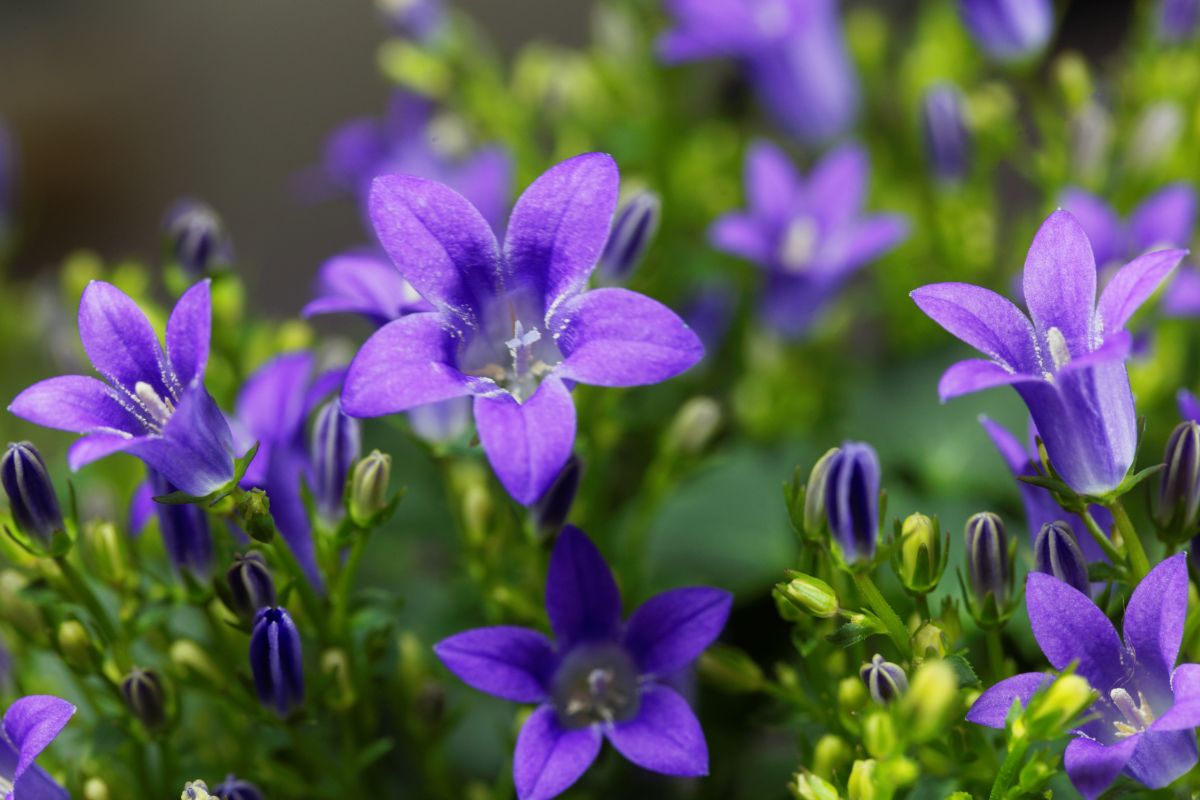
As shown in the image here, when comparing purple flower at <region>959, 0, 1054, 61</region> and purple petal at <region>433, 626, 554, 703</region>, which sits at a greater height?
purple flower at <region>959, 0, 1054, 61</region>

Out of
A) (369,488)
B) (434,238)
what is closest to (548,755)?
(369,488)

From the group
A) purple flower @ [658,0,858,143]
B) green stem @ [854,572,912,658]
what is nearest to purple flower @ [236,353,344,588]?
green stem @ [854,572,912,658]

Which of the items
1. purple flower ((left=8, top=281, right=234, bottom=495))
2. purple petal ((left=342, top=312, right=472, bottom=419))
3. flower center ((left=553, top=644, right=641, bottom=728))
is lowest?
flower center ((left=553, top=644, right=641, bottom=728))

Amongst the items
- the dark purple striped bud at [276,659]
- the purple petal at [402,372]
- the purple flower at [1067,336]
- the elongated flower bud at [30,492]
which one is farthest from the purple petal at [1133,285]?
the elongated flower bud at [30,492]

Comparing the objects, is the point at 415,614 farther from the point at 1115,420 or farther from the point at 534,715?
the point at 1115,420

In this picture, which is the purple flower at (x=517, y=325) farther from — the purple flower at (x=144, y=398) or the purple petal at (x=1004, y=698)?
the purple petal at (x=1004, y=698)

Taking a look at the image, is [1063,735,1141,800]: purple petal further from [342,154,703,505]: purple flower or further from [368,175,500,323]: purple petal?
[368,175,500,323]: purple petal
